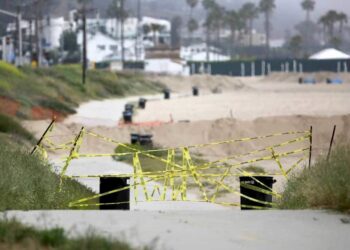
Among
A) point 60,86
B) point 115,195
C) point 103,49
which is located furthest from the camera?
point 103,49

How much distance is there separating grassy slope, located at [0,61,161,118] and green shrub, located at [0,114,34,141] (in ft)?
40.8

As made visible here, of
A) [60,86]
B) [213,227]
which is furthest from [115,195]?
[60,86]

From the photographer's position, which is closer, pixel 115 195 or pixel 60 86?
pixel 115 195

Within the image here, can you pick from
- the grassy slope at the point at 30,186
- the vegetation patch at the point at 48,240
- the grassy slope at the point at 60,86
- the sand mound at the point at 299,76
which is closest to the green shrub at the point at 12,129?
the grassy slope at the point at 60,86

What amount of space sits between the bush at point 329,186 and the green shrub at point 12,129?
2074 cm

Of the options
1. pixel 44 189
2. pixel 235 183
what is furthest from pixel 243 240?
pixel 235 183

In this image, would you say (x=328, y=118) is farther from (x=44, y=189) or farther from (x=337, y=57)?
→ (x=337, y=57)

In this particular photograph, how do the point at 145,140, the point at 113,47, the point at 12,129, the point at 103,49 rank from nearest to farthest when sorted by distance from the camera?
the point at 12,129 → the point at 145,140 → the point at 103,49 → the point at 113,47

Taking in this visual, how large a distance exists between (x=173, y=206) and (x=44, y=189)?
442cm

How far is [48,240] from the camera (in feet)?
27.3

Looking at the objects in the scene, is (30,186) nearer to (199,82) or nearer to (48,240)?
(48,240)

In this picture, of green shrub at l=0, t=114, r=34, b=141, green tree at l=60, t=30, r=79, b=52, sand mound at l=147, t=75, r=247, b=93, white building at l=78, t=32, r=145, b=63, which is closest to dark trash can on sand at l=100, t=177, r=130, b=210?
green shrub at l=0, t=114, r=34, b=141

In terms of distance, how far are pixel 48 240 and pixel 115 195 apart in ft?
21.8

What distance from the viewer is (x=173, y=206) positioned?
706 inches
